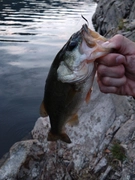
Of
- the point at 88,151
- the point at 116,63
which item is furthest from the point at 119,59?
the point at 88,151

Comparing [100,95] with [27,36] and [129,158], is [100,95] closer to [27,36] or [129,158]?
[129,158]

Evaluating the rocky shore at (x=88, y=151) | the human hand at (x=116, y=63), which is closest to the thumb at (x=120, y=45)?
the human hand at (x=116, y=63)

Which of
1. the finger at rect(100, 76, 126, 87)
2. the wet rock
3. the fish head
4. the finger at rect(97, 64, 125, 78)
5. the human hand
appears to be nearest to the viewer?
the fish head

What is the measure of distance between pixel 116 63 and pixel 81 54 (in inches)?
16.9

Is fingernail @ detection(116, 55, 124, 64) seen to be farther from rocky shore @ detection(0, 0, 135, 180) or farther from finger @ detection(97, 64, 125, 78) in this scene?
rocky shore @ detection(0, 0, 135, 180)

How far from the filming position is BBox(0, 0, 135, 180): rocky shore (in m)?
5.79

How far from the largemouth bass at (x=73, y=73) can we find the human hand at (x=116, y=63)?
99 millimetres

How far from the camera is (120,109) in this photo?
7.23 m

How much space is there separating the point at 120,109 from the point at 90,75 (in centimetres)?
447

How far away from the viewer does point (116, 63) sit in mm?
3002

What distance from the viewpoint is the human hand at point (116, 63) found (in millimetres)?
2955

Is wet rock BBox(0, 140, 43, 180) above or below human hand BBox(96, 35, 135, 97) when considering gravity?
below

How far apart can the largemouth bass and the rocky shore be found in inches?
108

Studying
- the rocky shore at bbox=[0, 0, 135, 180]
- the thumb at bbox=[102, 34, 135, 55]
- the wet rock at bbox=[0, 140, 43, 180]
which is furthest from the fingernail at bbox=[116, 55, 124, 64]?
the wet rock at bbox=[0, 140, 43, 180]
